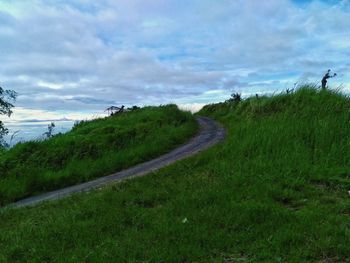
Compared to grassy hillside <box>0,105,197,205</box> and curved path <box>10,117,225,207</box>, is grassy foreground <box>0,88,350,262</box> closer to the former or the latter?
curved path <box>10,117,225,207</box>

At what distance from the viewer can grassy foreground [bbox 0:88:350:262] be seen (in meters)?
5.42

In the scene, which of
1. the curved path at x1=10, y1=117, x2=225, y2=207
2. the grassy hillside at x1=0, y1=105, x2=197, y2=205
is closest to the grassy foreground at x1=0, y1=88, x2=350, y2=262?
the curved path at x1=10, y1=117, x2=225, y2=207

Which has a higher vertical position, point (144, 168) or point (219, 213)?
point (144, 168)

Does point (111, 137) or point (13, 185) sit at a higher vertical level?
point (111, 137)

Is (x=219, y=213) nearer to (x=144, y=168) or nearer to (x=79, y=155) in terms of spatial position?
(x=144, y=168)

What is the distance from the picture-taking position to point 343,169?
8.84 metres

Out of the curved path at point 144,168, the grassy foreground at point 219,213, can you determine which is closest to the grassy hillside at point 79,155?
the curved path at point 144,168

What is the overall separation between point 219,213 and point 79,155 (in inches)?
314

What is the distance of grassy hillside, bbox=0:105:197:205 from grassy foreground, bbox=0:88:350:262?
311 centimetres

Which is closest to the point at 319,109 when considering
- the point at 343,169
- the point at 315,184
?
the point at 343,169

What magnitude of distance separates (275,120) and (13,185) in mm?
7153

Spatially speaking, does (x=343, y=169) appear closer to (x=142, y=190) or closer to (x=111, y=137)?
(x=142, y=190)

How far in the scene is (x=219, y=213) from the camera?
655 centimetres

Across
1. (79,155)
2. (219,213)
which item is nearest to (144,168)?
(79,155)
